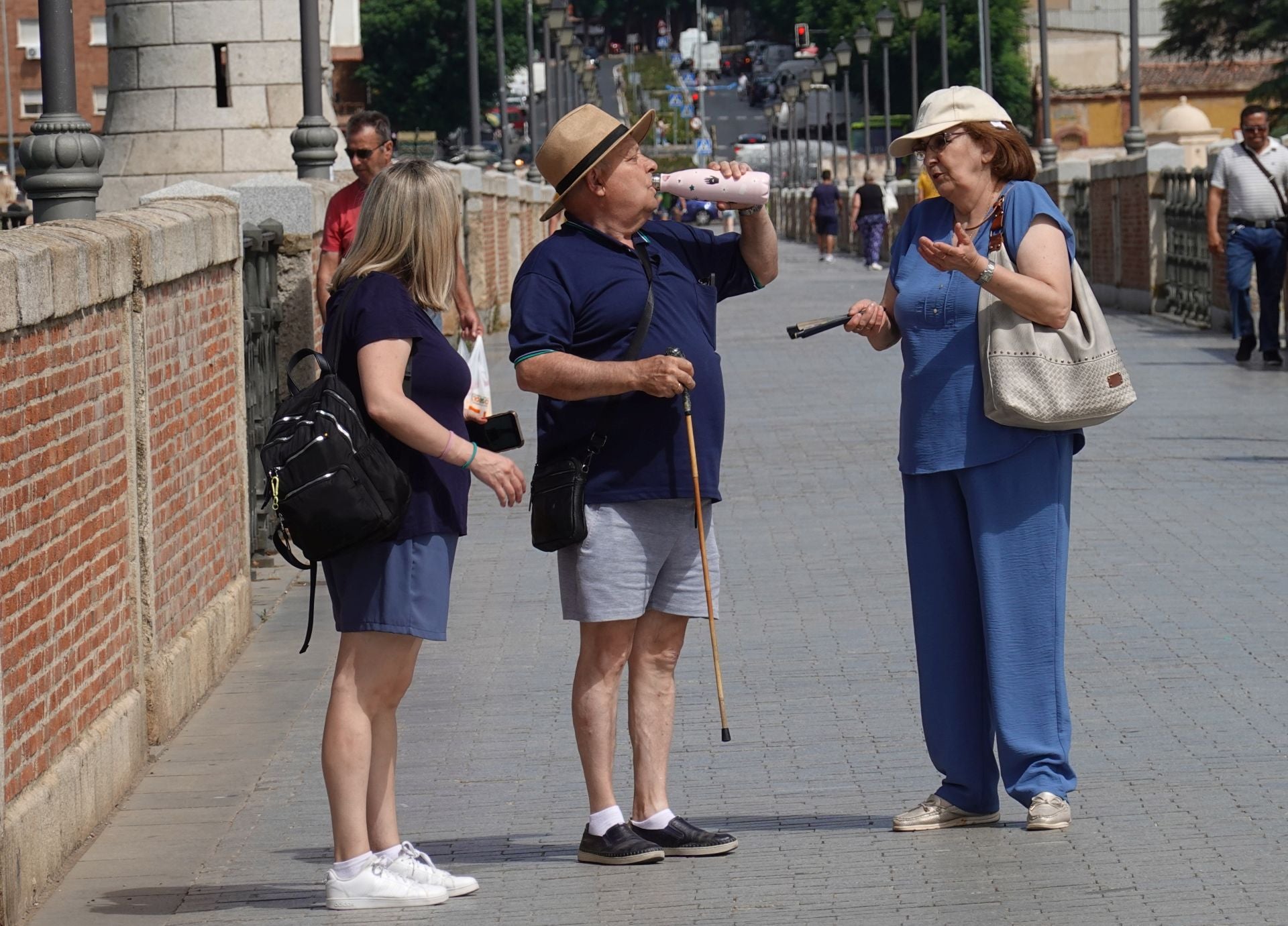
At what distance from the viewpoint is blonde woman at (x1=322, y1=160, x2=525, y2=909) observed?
534cm

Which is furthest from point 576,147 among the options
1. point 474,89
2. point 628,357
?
point 474,89

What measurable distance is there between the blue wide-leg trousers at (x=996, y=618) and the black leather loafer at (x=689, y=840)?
0.60 meters

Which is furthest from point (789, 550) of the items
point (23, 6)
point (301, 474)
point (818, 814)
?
point (23, 6)

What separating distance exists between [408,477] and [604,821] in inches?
41.1

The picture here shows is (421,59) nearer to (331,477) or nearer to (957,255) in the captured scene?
(957,255)

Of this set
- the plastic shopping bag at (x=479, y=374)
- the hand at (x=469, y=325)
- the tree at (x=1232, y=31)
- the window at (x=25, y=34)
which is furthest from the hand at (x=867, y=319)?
the window at (x=25, y=34)

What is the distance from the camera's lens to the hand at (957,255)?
559 centimetres

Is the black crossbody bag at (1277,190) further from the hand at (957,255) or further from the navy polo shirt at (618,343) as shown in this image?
the navy polo shirt at (618,343)

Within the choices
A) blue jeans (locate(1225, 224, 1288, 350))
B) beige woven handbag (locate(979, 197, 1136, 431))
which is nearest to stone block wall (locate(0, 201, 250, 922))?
beige woven handbag (locate(979, 197, 1136, 431))

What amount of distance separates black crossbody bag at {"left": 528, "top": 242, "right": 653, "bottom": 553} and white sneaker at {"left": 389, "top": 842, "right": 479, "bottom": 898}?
80 centimetres

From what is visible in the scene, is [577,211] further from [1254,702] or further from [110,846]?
Answer: [1254,702]

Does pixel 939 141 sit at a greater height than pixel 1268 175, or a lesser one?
lesser

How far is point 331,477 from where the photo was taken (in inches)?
206

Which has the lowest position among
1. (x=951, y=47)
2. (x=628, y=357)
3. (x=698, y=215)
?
(x=628, y=357)
